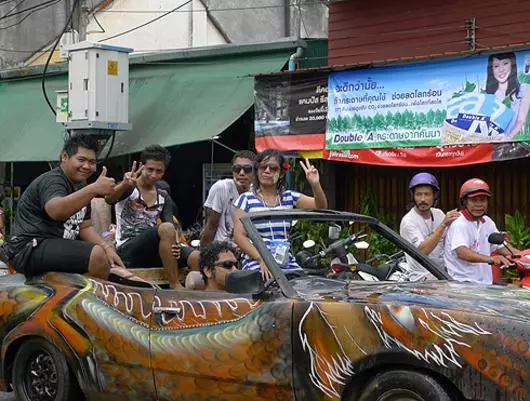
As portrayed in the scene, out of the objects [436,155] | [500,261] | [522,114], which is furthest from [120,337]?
[436,155]

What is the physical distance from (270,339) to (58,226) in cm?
217

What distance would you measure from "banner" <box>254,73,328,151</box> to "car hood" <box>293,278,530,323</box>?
7.26 meters

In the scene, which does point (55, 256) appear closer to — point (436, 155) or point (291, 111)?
point (436, 155)

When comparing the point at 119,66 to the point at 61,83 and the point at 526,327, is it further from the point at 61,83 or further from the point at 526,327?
the point at 526,327

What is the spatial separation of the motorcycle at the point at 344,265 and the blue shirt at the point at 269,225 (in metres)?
0.14

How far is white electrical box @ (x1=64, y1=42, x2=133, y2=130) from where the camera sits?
1413 centimetres

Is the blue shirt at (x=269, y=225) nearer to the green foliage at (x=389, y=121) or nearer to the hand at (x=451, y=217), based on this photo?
the hand at (x=451, y=217)

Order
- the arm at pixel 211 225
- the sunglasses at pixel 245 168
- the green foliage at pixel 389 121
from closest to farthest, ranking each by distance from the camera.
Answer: the sunglasses at pixel 245 168, the arm at pixel 211 225, the green foliage at pixel 389 121

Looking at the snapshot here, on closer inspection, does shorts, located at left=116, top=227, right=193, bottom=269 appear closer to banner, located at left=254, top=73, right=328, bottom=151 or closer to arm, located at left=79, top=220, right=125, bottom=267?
arm, located at left=79, top=220, right=125, bottom=267

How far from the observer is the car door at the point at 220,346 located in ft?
16.4

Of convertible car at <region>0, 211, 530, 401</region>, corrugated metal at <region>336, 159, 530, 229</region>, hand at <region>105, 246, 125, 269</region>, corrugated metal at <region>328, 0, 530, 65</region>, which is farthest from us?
corrugated metal at <region>328, 0, 530, 65</region>

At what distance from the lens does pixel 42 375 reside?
20.7 ft

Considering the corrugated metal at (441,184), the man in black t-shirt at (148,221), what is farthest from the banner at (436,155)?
the man in black t-shirt at (148,221)

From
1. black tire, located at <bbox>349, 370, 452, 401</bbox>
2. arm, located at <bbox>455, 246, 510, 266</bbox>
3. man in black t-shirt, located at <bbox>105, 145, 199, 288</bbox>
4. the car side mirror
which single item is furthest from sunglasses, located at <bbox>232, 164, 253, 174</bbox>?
black tire, located at <bbox>349, 370, 452, 401</bbox>
